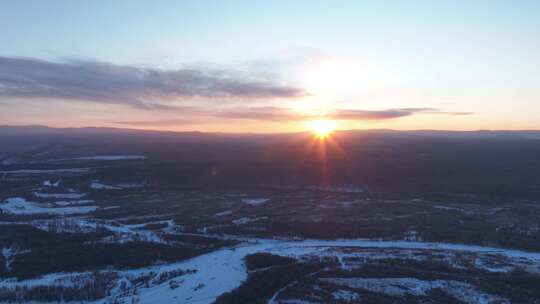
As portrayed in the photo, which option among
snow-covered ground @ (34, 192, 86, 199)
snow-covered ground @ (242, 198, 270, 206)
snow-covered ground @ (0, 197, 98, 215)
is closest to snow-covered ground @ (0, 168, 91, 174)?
snow-covered ground @ (34, 192, 86, 199)

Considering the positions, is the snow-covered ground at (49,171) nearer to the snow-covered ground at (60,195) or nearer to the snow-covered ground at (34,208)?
the snow-covered ground at (60,195)

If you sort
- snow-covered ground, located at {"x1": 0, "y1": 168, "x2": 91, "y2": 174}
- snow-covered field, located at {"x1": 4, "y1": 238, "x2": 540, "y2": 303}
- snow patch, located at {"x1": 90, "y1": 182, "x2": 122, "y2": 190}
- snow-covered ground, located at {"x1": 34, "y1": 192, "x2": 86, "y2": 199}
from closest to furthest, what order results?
1. snow-covered field, located at {"x1": 4, "y1": 238, "x2": 540, "y2": 303}
2. snow-covered ground, located at {"x1": 34, "y1": 192, "x2": 86, "y2": 199}
3. snow patch, located at {"x1": 90, "y1": 182, "x2": 122, "y2": 190}
4. snow-covered ground, located at {"x1": 0, "y1": 168, "x2": 91, "y2": 174}

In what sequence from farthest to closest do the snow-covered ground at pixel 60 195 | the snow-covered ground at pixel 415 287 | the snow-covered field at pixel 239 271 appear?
the snow-covered ground at pixel 60 195 < the snow-covered field at pixel 239 271 < the snow-covered ground at pixel 415 287

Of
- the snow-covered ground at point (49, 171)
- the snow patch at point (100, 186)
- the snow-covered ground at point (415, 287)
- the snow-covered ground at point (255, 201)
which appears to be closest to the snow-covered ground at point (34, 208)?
the snow patch at point (100, 186)

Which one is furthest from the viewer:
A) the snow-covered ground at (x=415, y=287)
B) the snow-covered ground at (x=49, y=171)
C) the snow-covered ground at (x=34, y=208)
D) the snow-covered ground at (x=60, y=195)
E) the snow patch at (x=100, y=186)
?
the snow-covered ground at (x=49, y=171)

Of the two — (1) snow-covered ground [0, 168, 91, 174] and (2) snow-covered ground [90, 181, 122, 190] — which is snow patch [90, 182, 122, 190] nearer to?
(2) snow-covered ground [90, 181, 122, 190]

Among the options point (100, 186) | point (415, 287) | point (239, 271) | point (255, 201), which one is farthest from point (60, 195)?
point (415, 287)

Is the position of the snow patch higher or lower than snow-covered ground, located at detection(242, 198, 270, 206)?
higher

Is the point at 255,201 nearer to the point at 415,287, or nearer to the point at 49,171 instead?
the point at 415,287

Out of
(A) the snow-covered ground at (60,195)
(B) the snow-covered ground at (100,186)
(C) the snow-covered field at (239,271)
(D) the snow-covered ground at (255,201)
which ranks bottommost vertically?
(C) the snow-covered field at (239,271)
